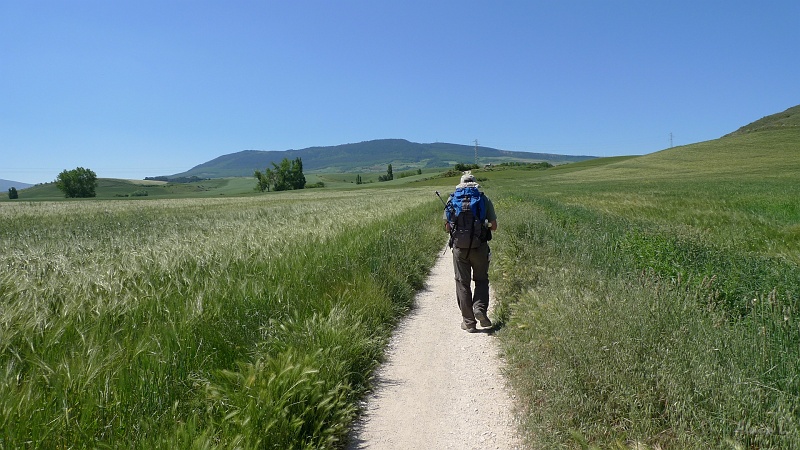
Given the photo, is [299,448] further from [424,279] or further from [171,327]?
[424,279]

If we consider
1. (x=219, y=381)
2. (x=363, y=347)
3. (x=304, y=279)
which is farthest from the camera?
(x=304, y=279)

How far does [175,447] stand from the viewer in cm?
260

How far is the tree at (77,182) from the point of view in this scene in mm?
100750

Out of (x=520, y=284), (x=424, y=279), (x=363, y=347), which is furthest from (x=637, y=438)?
(x=424, y=279)

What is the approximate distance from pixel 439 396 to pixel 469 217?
103 inches

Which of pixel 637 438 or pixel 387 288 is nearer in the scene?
pixel 637 438

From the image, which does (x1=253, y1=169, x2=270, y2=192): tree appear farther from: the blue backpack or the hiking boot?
the hiking boot

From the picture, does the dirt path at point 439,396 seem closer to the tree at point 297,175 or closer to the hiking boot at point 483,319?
the hiking boot at point 483,319

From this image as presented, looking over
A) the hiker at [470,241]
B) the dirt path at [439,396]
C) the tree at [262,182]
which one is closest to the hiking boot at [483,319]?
the hiker at [470,241]

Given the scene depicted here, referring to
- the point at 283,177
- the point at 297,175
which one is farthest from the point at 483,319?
the point at 297,175

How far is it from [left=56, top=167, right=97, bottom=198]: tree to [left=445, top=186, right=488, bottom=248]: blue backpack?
120991 mm

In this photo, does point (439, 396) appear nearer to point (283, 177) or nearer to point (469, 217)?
point (469, 217)

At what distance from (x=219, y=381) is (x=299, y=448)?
876 millimetres

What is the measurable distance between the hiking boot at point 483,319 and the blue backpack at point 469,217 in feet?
3.06
